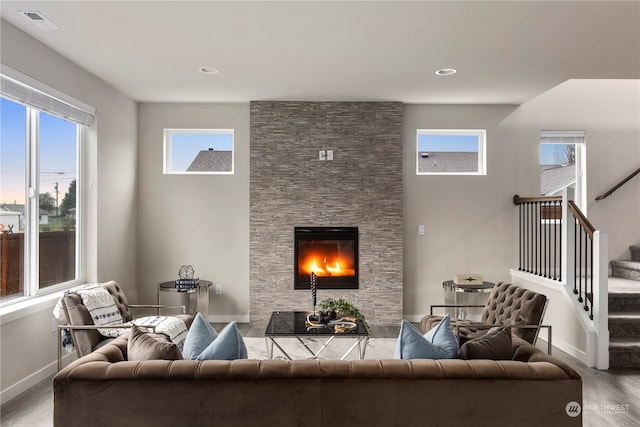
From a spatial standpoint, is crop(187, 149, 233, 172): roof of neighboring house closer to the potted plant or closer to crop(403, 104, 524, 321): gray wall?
crop(403, 104, 524, 321): gray wall

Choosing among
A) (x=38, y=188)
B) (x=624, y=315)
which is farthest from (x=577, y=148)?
(x=38, y=188)

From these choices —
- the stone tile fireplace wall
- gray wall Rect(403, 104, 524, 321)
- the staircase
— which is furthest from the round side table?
the staircase

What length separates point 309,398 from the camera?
1875 millimetres

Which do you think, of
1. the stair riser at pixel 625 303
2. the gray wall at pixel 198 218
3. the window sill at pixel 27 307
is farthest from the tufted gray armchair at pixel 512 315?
the window sill at pixel 27 307

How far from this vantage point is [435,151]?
5984mm

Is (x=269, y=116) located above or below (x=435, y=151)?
above

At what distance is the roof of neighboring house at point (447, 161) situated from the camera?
19.5ft

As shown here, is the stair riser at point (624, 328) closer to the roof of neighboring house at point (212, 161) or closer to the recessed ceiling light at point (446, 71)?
the recessed ceiling light at point (446, 71)

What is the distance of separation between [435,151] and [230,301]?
3330 mm

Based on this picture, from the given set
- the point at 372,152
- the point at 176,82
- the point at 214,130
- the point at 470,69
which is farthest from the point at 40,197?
the point at 470,69

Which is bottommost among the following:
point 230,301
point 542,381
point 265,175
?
point 230,301

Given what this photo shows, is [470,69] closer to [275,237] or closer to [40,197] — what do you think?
[275,237]

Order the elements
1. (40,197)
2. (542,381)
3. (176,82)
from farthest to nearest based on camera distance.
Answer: (176,82) < (40,197) < (542,381)

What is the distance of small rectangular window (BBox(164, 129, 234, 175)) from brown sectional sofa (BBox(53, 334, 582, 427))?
425 centimetres
